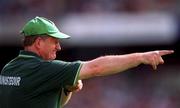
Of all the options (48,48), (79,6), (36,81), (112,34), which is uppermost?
(48,48)

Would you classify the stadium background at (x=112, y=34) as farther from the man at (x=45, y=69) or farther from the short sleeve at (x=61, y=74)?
the short sleeve at (x=61, y=74)

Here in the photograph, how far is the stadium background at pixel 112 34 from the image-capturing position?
13.4 meters

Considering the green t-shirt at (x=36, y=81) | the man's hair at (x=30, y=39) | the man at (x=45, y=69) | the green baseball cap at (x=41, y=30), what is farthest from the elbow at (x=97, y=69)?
the man's hair at (x=30, y=39)

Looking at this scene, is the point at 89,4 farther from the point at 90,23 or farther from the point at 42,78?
the point at 42,78

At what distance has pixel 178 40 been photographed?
13641 millimetres

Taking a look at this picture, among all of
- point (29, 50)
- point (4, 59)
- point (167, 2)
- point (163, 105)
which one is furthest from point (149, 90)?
point (29, 50)

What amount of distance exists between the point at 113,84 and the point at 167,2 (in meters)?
1.75

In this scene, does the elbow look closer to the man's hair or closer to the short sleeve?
the short sleeve

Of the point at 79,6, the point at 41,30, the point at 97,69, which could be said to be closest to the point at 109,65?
the point at 97,69

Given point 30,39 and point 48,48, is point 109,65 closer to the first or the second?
point 48,48

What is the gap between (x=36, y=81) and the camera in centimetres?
574

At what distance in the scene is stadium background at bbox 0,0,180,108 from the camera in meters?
13.4

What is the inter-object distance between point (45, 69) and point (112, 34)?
7.78 metres

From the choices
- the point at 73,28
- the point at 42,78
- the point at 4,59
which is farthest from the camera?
the point at 4,59
